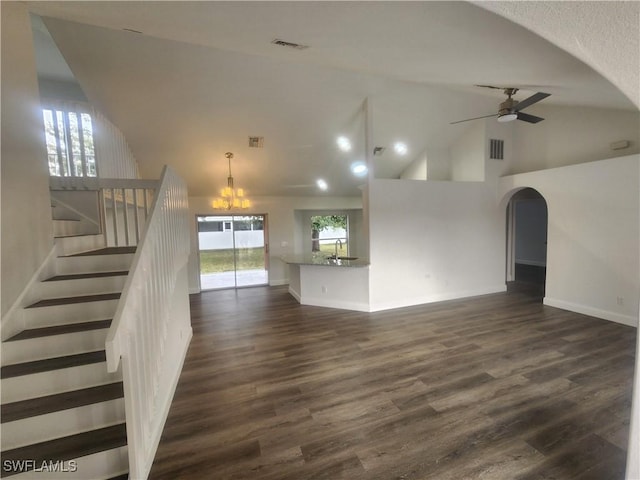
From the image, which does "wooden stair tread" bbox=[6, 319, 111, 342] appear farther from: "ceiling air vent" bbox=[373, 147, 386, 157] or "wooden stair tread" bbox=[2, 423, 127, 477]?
"ceiling air vent" bbox=[373, 147, 386, 157]

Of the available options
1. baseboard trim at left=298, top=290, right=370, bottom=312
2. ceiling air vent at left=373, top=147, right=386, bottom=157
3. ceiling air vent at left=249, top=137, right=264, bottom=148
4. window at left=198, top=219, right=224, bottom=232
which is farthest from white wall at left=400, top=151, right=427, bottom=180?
window at left=198, top=219, right=224, bottom=232

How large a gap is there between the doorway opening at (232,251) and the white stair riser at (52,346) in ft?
17.0

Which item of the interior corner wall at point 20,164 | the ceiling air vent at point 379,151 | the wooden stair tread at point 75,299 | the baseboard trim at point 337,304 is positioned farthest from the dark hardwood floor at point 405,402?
the ceiling air vent at point 379,151

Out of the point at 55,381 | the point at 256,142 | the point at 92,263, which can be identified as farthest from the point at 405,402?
the point at 256,142

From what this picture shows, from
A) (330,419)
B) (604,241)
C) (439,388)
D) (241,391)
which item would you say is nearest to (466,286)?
(604,241)

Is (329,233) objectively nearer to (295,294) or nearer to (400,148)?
(295,294)

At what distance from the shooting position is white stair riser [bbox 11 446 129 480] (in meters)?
1.52

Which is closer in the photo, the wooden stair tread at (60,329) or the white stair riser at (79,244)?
the wooden stair tread at (60,329)

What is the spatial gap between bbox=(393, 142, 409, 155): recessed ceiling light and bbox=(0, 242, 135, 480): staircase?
5786 mm

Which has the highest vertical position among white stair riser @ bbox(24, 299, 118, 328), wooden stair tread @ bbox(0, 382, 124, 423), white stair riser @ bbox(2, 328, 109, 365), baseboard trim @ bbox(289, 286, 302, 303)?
white stair riser @ bbox(24, 299, 118, 328)

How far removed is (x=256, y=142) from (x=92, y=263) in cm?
351

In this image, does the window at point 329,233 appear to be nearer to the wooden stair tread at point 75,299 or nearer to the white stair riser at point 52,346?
the wooden stair tread at point 75,299

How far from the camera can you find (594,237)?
440 cm

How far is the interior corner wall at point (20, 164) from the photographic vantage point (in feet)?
6.70
